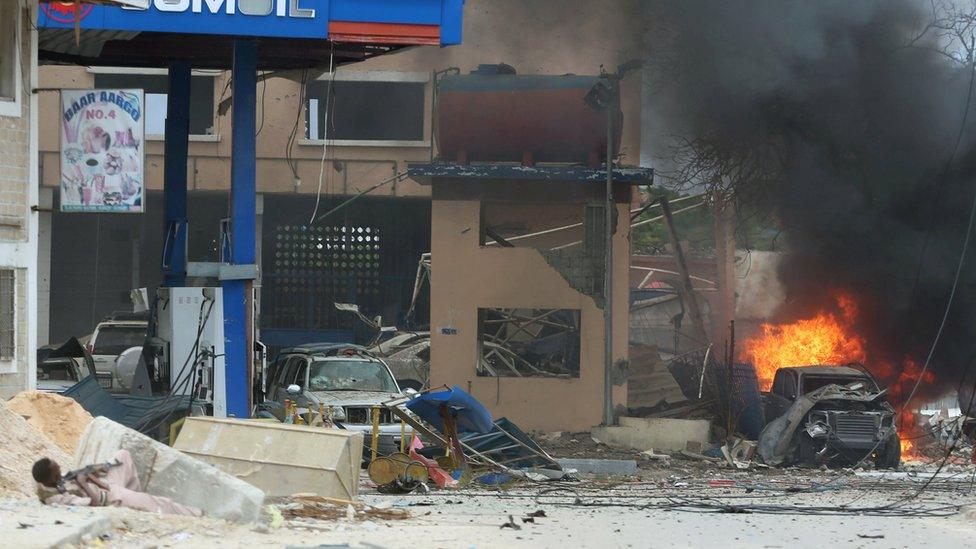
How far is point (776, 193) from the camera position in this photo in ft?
83.6

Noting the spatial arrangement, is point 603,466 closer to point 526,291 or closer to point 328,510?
point 526,291

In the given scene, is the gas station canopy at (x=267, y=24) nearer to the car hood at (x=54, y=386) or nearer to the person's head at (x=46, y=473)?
the car hood at (x=54, y=386)

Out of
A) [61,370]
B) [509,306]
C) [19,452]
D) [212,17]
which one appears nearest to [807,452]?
[509,306]

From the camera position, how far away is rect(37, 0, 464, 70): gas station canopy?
16.1 m

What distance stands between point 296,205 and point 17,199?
2020 cm

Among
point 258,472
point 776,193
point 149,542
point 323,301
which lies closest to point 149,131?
point 323,301

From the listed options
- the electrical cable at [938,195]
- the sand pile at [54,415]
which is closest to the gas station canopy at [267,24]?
the sand pile at [54,415]

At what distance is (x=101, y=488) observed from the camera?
31.2 ft

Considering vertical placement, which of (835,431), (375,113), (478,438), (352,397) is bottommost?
(835,431)

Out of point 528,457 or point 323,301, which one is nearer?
point 528,457

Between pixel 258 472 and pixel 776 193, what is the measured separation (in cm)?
1567

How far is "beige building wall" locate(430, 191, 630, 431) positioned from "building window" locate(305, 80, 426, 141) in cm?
937

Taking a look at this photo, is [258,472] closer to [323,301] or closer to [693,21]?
[693,21]

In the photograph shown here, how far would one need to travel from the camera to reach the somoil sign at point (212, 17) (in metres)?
16.0
